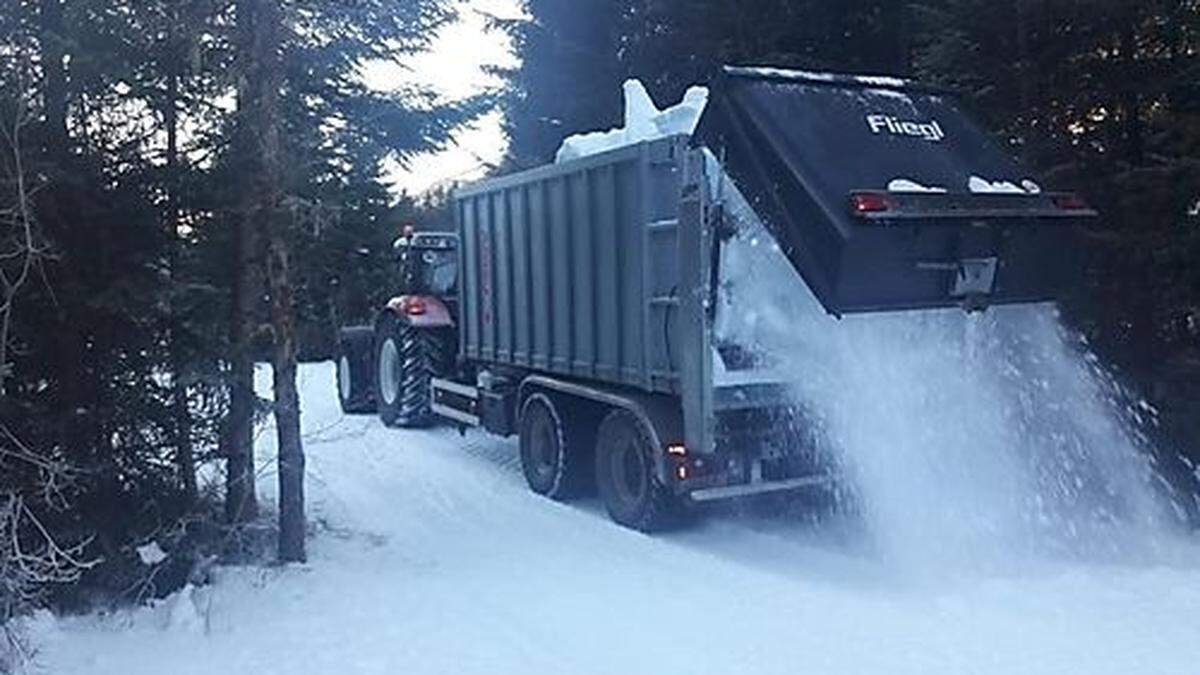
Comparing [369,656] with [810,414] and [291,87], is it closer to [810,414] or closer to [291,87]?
[810,414]

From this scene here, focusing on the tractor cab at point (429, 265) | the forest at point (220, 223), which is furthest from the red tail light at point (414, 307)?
the forest at point (220, 223)

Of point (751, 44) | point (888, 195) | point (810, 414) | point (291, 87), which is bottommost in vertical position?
point (810, 414)

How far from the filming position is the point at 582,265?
8.40 metres

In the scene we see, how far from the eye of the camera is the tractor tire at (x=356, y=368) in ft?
45.8

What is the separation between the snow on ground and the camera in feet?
17.1

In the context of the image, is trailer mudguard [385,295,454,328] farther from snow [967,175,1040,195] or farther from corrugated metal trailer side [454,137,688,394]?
snow [967,175,1040,195]

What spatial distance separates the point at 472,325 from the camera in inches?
432

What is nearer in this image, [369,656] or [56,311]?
[369,656]

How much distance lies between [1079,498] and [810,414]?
182 centimetres

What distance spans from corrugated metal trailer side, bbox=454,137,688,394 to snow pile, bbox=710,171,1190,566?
0.52 metres

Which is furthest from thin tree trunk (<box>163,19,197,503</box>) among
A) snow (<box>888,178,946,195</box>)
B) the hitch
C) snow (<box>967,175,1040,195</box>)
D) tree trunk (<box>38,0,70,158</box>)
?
snow (<box>967,175,1040,195</box>)

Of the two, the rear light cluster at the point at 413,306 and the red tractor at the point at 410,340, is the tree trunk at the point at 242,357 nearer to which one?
the red tractor at the point at 410,340

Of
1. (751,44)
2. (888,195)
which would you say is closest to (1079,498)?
(888,195)

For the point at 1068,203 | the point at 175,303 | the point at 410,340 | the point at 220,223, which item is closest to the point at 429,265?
the point at 410,340
